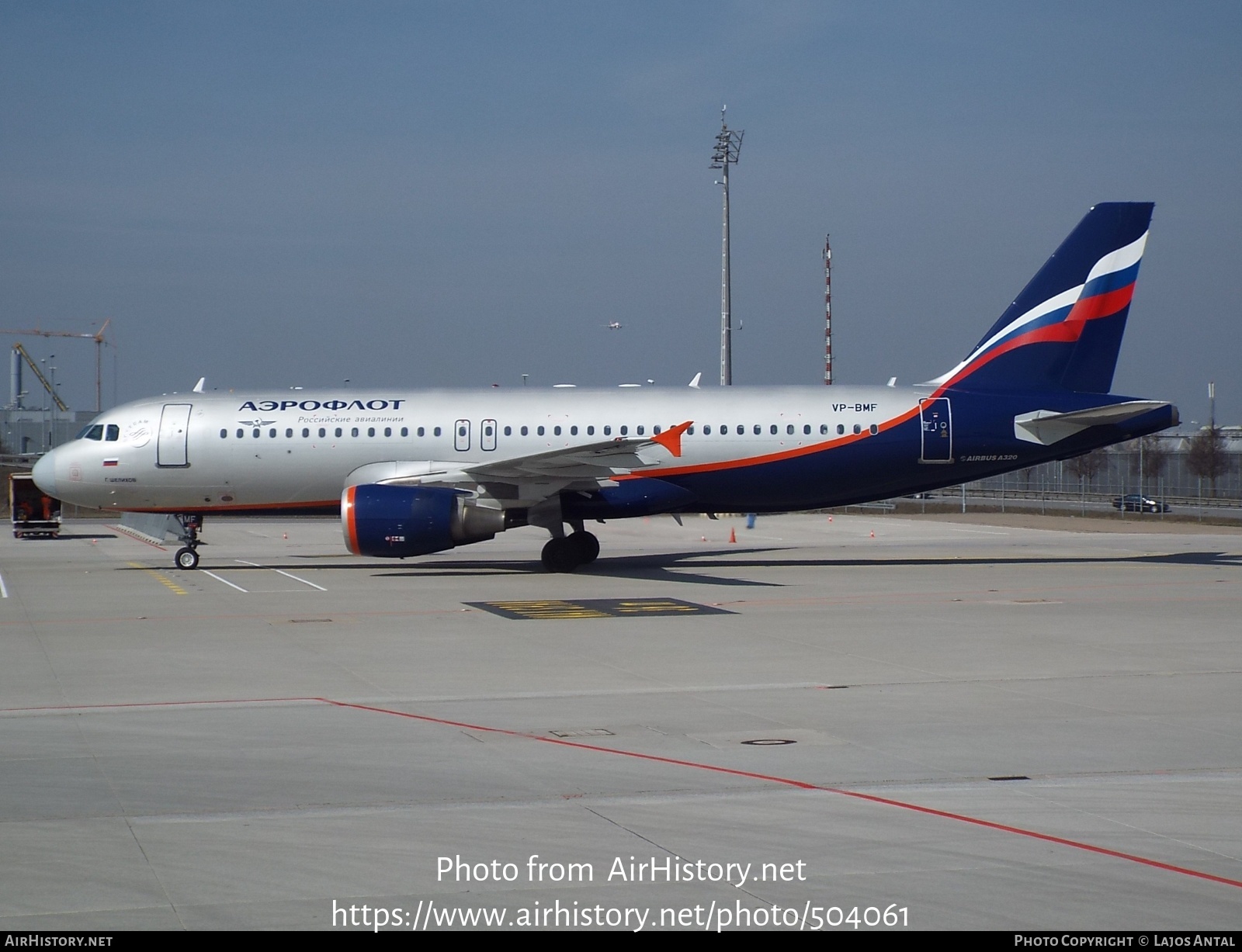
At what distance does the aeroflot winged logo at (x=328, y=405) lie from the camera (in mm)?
26484

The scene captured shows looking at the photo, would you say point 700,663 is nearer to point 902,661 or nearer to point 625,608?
point 902,661

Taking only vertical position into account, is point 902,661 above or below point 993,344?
below

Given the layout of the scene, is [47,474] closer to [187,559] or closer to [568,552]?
[187,559]

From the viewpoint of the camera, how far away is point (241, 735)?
1000cm

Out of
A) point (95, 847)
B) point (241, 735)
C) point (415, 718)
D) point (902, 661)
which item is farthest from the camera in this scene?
point (902, 661)

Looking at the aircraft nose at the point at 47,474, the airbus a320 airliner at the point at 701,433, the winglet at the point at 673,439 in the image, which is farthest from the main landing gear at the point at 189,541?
the winglet at the point at 673,439

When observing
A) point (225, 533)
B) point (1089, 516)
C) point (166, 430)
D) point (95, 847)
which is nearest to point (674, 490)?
point (166, 430)

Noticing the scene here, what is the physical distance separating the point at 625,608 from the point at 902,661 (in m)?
6.32

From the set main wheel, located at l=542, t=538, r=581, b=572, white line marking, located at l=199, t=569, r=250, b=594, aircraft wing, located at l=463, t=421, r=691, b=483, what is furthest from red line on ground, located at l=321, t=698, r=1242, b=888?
main wheel, located at l=542, t=538, r=581, b=572

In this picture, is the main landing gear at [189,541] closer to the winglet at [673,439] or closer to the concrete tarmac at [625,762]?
the concrete tarmac at [625,762]

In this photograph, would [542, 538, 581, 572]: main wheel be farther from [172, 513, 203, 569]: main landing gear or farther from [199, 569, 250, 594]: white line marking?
[172, 513, 203, 569]: main landing gear

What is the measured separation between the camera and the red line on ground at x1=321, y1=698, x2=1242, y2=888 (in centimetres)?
633

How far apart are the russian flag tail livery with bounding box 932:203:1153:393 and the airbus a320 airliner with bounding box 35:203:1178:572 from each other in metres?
0.03

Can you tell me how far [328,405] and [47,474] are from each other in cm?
610
